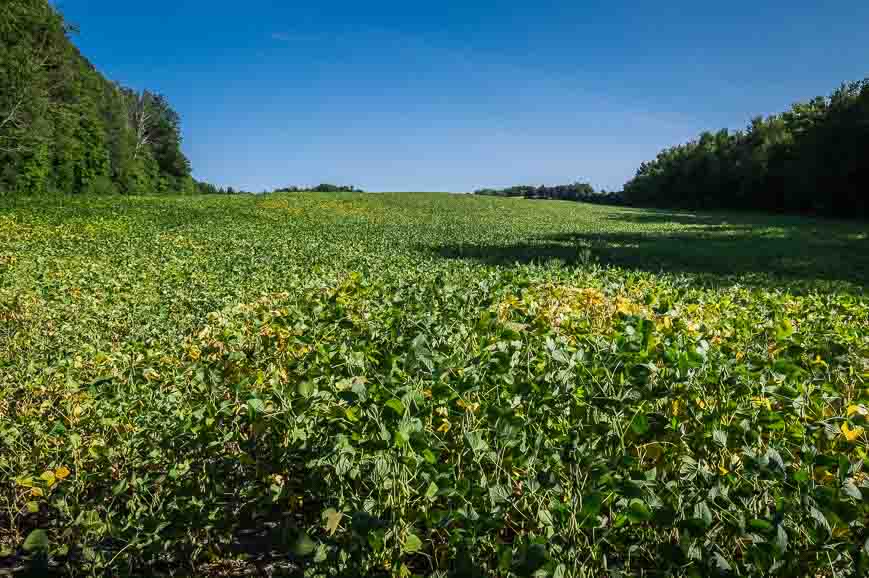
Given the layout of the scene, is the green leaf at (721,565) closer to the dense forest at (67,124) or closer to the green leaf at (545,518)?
the green leaf at (545,518)

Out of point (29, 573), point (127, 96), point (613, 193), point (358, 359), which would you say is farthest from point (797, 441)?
point (613, 193)

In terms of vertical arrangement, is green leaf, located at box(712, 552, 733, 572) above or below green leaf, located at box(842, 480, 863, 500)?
below

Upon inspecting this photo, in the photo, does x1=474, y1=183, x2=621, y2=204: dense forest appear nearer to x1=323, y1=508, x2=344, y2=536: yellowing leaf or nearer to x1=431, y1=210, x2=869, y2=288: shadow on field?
x1=431, y1=210, x2=869, y2=288: shadow on field

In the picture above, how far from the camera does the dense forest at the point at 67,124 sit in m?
28.9

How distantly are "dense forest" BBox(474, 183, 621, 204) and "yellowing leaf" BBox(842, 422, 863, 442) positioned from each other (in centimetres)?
10142

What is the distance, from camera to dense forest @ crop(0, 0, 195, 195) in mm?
28922

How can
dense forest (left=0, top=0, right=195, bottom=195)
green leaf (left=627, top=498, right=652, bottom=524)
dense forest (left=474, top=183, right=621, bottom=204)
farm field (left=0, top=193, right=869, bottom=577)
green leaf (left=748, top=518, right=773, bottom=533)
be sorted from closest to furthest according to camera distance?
green leaf (left=748, top=518, right=773, bottom=533), green leaf (left=627, top=498, right=652, bottom=524), farm field (left=0, top=193, right=869, bottom=577), dense forest (left=0, top=0, right=195, bottom=195), dense forest (left=474, top=183, right=621, bottom=204)

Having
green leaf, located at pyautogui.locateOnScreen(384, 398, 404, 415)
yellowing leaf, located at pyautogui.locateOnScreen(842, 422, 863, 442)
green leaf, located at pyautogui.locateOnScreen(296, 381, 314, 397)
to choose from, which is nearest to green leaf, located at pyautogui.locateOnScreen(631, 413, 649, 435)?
yellowing leaf, located at pyautogui.locateOnScreen(842, 422, 863, 442)

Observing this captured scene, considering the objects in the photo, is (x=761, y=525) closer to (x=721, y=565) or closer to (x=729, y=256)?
(x=721, y=565)

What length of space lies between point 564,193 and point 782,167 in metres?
52.3

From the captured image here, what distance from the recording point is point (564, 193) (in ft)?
377

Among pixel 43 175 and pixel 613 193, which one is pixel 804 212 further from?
pixel 43 175

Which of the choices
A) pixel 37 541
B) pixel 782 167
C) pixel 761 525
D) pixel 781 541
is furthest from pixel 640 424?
pixel 782 167

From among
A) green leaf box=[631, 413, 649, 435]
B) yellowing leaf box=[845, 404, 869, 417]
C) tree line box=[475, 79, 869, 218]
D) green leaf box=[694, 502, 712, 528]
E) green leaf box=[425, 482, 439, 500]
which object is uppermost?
tree line box=[475, 79, 869, 218]
